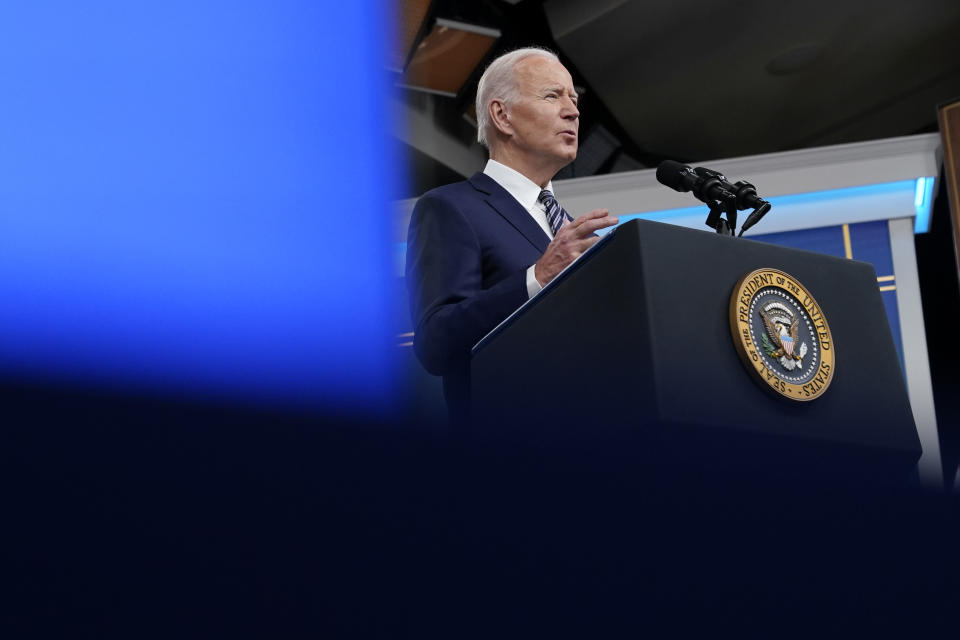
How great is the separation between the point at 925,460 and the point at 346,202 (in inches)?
45.4

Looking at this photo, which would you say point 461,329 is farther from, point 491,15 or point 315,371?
point 491,15

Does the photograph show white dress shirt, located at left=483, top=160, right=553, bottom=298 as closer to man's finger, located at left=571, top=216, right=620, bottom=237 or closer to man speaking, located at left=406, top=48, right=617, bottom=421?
man speaking, located at left=406, top=48, right=617, bottom=421

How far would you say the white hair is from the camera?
5.24 ft

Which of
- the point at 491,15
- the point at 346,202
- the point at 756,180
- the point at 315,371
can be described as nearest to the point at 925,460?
the point at 315,371

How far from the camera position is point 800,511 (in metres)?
0.52

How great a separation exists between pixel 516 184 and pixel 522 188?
0.01 meters

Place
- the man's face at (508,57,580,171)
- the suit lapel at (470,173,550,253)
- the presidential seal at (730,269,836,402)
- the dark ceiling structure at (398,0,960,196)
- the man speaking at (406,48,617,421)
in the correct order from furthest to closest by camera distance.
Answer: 1. the dark ceiling structure at (398,0,960,196)
2. the man's face at (508,57,580,171)
3. the suit lapel at (470,173,550,253)
4. the man speaking at (406,48,617,421)
5. the presidential seal at (730,269,836,402)

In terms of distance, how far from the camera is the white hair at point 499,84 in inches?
62.9

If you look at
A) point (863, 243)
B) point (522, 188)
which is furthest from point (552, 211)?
point (863, 243)

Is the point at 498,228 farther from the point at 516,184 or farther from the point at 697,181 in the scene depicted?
the point at 697,181

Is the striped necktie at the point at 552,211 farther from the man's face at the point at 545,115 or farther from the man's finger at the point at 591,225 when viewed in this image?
the man's finger at the point at 591,225

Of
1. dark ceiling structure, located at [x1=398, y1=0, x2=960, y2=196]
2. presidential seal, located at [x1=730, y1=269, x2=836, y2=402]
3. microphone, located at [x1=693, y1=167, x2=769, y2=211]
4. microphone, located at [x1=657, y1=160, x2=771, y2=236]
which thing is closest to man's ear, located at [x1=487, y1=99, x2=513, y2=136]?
microphone, located at [x1=657, y1=160, x2=771, y2=236]

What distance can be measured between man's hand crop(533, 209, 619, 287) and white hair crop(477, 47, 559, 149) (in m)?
0.51

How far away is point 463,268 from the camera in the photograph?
1.33m
